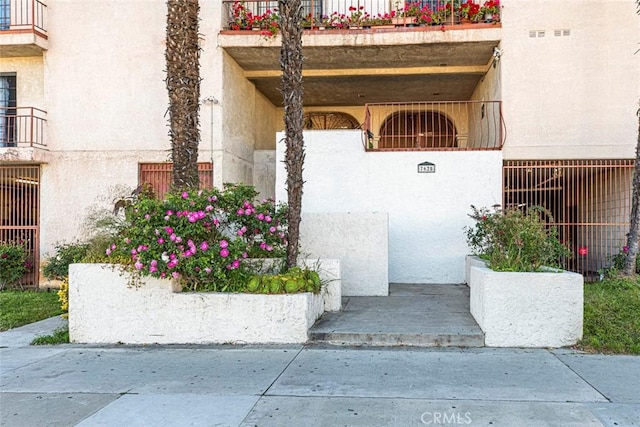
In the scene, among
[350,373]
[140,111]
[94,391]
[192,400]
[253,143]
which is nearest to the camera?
[192,400]

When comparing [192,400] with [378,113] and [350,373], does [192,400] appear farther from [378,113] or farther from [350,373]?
[378,113]

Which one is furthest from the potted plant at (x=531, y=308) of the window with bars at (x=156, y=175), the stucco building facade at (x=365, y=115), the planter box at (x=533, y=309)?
the window with bars at (x=156, y=175)

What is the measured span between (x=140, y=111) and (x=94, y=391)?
889 cm

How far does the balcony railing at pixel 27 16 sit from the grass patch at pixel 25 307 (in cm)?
663

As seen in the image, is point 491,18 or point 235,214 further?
point 491,18

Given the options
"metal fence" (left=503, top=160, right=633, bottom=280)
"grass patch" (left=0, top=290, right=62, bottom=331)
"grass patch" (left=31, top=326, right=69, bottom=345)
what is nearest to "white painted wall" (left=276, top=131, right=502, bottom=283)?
"metal fence" (left=503, top=160, right=633, bottom=280)

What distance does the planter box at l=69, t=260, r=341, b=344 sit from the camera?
6723mm

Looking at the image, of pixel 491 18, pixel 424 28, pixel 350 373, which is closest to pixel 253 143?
pixel 424 28

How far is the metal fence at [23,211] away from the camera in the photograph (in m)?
12.8

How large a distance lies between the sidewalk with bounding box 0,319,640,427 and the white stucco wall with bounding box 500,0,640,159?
697 cm

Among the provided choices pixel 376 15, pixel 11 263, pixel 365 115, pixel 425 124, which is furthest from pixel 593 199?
pixel 11 263

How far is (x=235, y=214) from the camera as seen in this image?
24.3 ft

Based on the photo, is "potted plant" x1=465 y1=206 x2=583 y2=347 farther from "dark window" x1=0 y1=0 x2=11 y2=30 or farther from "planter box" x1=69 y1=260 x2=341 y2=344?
"dark window" x1=0 y1=0 x2=11 y2=30
